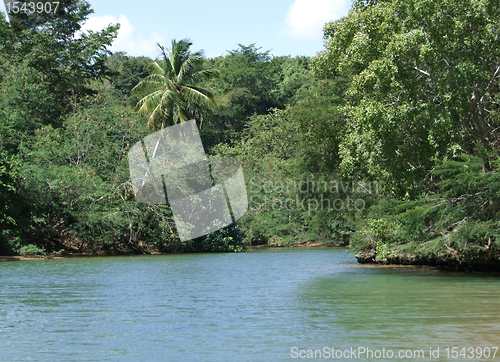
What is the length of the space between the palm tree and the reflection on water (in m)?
18.5

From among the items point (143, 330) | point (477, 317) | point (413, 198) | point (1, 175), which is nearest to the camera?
point (143, 330)

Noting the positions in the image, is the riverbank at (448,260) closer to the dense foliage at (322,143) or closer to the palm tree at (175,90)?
the dense foliage at (322,143)

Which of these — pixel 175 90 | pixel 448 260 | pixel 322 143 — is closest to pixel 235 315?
pixel 448 260

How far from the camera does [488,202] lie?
1719 centimetres

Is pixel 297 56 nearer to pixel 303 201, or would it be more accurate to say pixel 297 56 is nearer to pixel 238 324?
pixel 303 201

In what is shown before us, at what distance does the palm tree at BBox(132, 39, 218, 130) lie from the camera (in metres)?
35.9

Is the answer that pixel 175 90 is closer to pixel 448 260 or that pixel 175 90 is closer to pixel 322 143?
pixel 322 143

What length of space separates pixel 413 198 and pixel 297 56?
57.2 meters

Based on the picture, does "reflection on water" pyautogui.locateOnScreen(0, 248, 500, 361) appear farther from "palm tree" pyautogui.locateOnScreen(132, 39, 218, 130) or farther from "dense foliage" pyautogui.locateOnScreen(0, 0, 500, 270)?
"palm tree" pyautogui.locateOnScreen(132, 39, 218, 130)

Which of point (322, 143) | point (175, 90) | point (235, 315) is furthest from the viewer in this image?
point (175, 90)

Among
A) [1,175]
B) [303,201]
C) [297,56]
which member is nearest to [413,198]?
[303,201]

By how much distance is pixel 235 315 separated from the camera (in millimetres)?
11141

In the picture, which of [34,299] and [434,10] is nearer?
[34,299]

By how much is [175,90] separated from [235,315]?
2754cm
